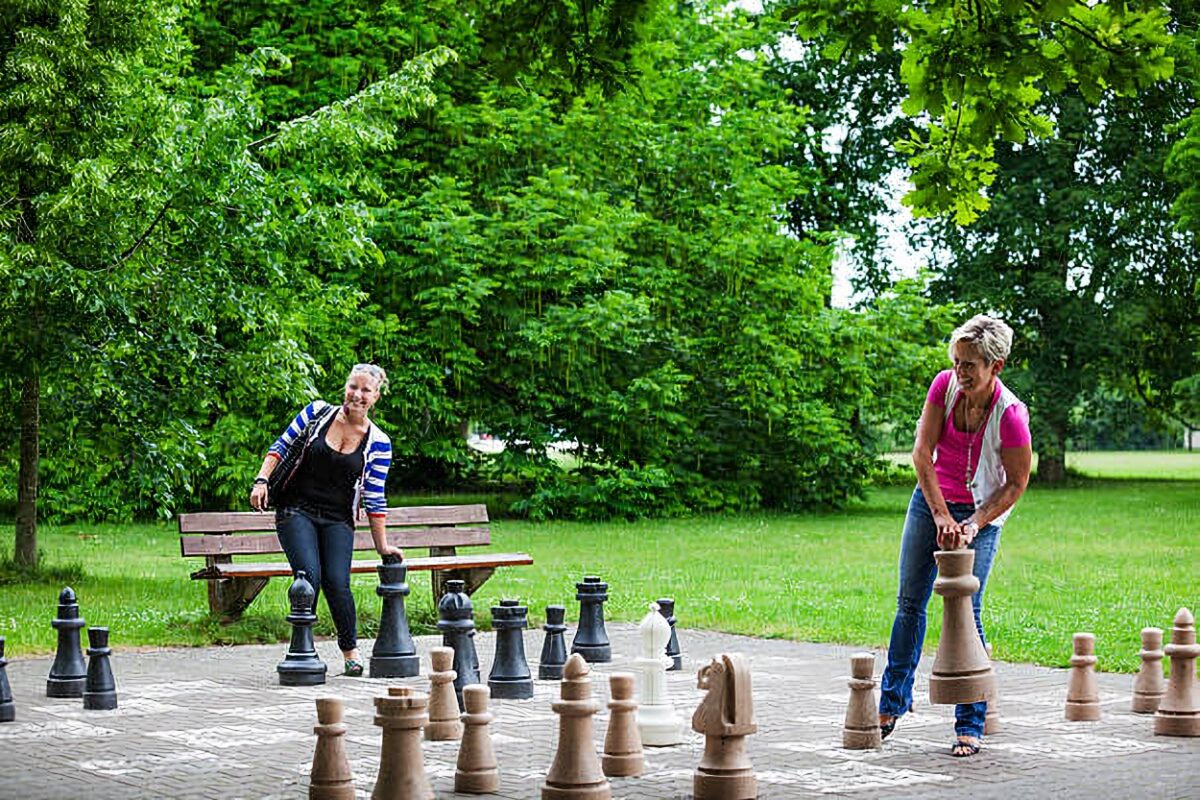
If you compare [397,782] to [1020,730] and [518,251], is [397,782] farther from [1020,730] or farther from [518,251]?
[518,251]

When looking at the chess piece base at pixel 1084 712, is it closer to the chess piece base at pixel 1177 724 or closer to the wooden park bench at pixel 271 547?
the chess piece base at pixel 1177 724

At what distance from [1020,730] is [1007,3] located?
3728 millimetres

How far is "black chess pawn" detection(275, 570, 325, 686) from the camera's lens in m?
9.86

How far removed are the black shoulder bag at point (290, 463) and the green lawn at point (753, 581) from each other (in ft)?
7.76

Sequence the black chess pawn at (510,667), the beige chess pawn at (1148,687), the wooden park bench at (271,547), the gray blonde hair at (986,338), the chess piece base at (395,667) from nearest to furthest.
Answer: the gray blonde hair at (986,338), the beige chess pawn at (1148,687), the black chess pawn at (510,667), the chess piece base at (395,667), the wooden park bench at (271,547)

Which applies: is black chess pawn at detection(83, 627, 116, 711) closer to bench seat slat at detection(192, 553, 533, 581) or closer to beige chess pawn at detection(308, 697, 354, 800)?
bench seat slat at detection(192, 553, 533, 581)

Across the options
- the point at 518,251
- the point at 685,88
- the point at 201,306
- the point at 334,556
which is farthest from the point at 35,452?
the point at 685,88

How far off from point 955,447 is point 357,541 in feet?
20.9

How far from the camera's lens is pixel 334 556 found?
10.4 m

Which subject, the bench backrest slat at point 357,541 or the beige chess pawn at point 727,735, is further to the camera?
the bench backrest slat at point 357,541

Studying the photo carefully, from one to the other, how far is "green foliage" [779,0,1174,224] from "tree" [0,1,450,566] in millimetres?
7678

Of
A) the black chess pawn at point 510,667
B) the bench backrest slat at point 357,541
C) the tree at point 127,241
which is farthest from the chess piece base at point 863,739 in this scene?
the tree at point 127,241

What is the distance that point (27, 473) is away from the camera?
15.7m

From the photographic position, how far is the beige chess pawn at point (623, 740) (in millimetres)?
6953
